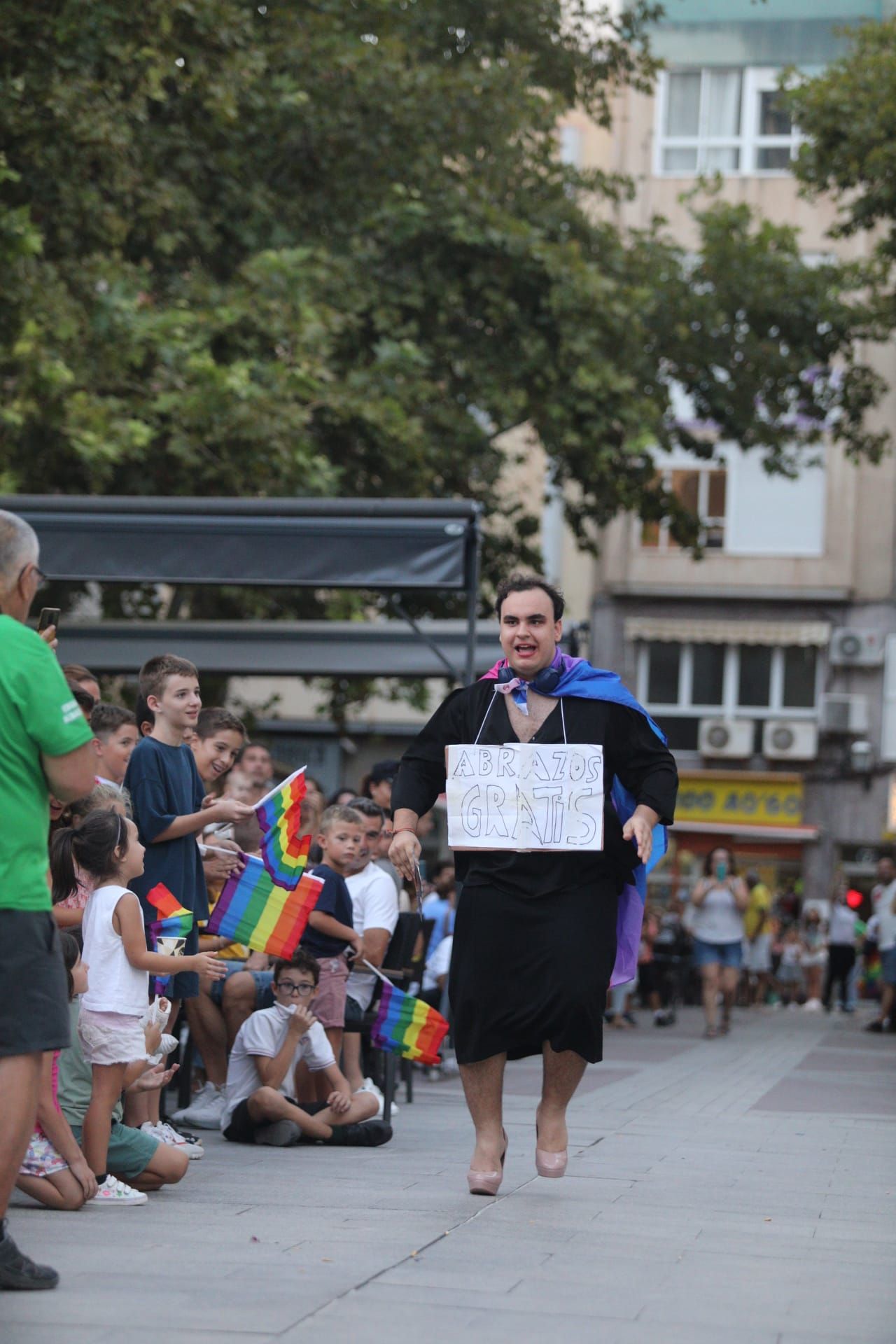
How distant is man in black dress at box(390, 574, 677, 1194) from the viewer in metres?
6.41

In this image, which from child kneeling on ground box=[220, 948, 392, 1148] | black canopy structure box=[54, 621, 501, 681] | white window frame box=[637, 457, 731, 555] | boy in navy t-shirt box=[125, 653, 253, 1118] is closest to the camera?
boy in navy t-shirt box=[125, 653, 253, 1118]

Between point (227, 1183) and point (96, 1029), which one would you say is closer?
point (96, 1029)

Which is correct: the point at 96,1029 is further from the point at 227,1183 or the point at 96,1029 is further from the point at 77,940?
the point at 227,1183

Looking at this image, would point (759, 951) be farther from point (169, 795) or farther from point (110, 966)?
point (110, 966)

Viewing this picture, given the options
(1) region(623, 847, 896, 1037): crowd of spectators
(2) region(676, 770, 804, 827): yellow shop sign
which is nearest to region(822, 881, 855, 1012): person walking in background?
(1) region(623, 847, 896, 1037): crowd of spectators

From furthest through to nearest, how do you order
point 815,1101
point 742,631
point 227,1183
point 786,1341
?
point 742,631
point 815,1101
point 227,1183
point 786,1341

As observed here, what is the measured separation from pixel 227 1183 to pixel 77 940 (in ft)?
3.57

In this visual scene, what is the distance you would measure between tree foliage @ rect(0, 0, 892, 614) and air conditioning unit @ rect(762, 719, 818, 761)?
14.5 m

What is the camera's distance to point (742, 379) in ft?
70.8

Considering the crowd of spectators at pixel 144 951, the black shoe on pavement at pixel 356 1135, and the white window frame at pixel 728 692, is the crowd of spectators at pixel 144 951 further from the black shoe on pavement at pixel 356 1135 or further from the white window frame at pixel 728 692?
the white window frame at pixel 728 692

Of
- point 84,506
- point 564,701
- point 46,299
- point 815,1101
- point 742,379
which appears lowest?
point 815,1101

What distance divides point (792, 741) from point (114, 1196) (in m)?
32.1

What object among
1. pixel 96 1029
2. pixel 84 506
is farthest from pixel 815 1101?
pixel 96 1029

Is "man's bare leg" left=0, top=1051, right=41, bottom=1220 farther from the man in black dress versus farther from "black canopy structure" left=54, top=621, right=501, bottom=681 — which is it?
"black canopy structure" left=54, top=621, right=501, bottom=681
